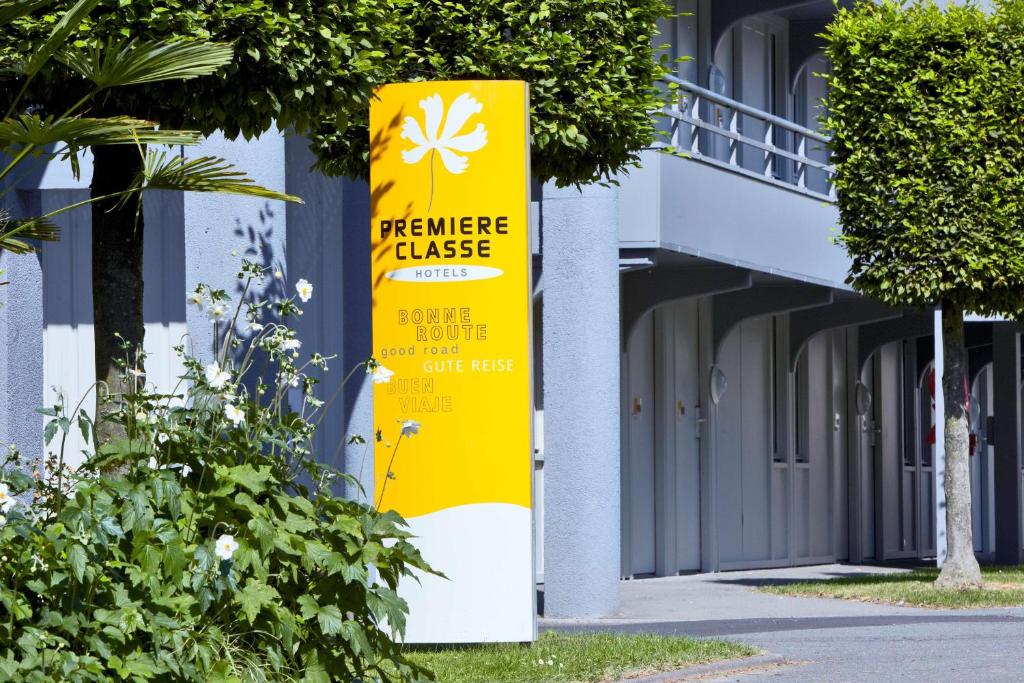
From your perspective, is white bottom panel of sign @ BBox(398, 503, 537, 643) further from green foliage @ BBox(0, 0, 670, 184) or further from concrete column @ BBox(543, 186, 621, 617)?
concrete column @ BBox(543, 186, 621, 617)

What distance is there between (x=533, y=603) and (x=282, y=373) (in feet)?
10.7

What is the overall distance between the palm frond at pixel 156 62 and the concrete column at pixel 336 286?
Answer: 683 cm

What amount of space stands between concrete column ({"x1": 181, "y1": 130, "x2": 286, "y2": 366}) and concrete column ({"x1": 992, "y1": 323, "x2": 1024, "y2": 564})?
43.1 ft

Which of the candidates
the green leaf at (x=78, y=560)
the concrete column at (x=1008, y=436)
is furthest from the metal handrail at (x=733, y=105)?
the green leaf at (x=78, y=560)

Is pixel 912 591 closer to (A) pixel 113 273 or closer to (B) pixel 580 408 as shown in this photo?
(B) pixel 580 408

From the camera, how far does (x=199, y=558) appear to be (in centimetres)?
625

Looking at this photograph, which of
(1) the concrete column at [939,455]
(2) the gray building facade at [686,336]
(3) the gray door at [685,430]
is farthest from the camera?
(3) the gray door at [685,430]

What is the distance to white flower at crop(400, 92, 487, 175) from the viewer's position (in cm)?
981

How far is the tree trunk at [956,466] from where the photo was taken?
627 inches

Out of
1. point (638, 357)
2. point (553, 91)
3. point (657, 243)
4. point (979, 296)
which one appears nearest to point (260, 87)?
point (553, 91)

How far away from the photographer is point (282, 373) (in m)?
6.87

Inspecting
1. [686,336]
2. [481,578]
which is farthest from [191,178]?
[686,336]

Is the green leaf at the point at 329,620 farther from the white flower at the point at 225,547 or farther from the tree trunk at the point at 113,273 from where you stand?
the tree trunk at the point at 113,273

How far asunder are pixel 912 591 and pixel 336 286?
19.2 feet
